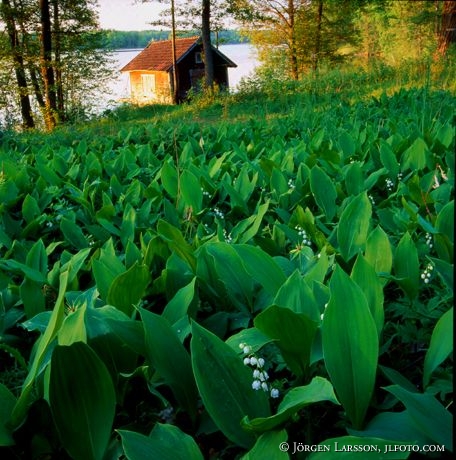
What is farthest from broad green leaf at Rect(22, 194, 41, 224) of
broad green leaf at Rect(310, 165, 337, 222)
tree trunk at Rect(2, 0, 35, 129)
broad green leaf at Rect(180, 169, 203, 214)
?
tree trunk at Rect(2, 0, 35, 129)

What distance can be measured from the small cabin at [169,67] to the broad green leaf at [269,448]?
4725 cm

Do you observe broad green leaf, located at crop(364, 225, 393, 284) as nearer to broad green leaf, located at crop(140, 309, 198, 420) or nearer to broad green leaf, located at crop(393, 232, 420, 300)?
broad green leaf, located at crop(393, 232, 420, 300)

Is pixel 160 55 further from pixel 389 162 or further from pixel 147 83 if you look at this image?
pixel 389 162

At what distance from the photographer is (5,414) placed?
119 cm

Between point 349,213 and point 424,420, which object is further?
point 349,213

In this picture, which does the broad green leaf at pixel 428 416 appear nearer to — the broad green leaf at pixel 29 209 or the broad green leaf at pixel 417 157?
the broad green leaf at pixel 417 157

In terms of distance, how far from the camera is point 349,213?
6.21ft

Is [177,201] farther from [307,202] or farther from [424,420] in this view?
[424,420]

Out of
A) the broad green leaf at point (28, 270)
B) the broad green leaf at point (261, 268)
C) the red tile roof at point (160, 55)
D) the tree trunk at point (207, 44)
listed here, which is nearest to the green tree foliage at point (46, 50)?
the tree trunk at point (207, 44)

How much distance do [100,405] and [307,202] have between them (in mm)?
1857

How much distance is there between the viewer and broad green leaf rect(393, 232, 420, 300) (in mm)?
1556

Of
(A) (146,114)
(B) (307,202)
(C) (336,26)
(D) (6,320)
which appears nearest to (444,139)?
(B) (307,202)

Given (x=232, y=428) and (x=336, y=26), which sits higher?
(x=336, y=26)

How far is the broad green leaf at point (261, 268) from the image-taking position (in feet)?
4.99
